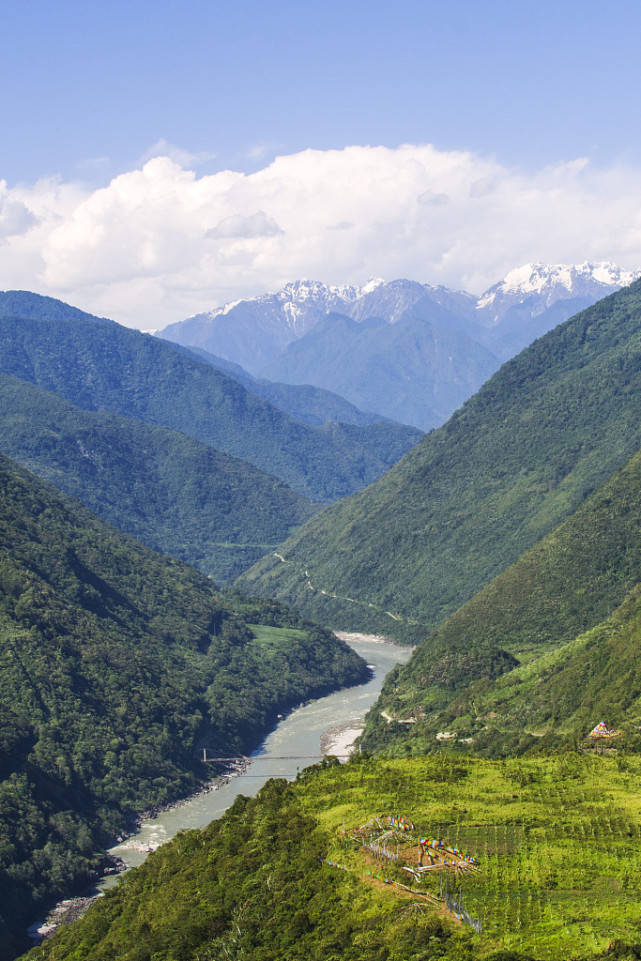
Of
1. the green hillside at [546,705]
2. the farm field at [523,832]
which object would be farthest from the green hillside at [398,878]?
the green hillside at [546,705]

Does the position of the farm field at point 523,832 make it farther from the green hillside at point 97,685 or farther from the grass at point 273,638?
the grass at point 273,638

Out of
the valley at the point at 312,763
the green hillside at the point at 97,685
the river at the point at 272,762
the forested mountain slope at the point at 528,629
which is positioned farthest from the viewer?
the forested mountain slope at the point at 528,629

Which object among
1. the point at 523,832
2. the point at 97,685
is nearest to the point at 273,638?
the point at 97,685

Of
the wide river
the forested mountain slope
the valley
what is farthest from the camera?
the forested mountain slope

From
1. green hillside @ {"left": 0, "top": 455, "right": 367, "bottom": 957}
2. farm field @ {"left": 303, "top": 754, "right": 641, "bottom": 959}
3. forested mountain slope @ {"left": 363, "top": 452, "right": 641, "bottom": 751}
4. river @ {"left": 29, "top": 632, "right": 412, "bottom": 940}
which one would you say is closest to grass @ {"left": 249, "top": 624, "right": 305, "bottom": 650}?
green hillside @ {"left": 0, "top": 455, "right": 367, "bottom": 957}

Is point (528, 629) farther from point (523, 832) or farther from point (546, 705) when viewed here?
point (523, 832)

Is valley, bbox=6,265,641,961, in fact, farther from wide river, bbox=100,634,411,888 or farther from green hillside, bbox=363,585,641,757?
wide river, bbox=100,634,411,888
